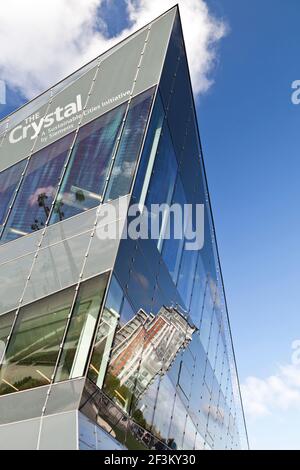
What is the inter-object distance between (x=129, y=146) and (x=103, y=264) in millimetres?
3496

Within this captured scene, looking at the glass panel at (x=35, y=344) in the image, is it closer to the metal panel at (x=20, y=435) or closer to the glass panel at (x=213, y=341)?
the metal panel at (x=20, y=435)

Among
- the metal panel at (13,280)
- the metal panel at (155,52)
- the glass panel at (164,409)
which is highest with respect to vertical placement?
the metal panel at (155,52)

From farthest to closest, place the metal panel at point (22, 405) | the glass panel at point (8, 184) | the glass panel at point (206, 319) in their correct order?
1. the glass panel at point (206, 319)
2. the glass panel at point (8, 184)
3. the metal panel at point (22, 405)

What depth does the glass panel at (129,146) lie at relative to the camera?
9867 millimetres

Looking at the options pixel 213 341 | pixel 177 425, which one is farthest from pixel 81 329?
pixel 213 341

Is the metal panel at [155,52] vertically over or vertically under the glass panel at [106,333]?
over

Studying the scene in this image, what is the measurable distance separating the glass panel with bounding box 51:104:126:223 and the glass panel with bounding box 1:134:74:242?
0.41m

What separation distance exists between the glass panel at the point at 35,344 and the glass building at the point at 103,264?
30 mm

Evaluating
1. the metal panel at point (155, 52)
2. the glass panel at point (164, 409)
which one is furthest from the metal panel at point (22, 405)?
the metal panel at point (155, 52)

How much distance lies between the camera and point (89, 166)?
1089 cm

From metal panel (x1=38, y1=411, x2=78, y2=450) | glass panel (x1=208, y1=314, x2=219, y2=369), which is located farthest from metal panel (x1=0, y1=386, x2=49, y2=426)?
glass panel (x1=208, y1=314, x2=219, y2=369)

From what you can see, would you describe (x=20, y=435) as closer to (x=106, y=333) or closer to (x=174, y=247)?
(x=106, y=333)

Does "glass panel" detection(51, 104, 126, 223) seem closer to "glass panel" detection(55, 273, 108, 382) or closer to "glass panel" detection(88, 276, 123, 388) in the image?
"glass panel" detection(55, 273, 108, 382)

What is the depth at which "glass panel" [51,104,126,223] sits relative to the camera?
10289 mm
